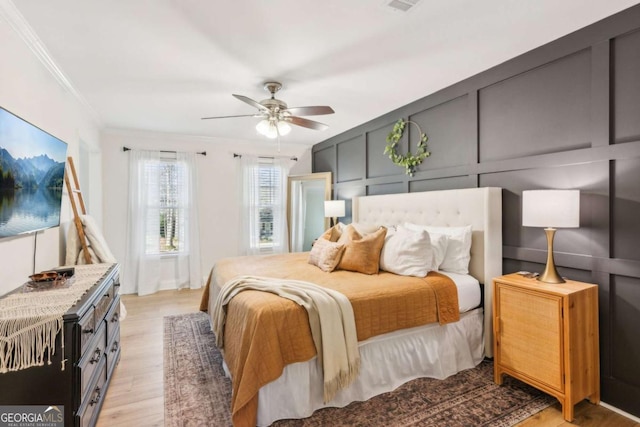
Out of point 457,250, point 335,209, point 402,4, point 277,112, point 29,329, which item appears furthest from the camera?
point 335,209

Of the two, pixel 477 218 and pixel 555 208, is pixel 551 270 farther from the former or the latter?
pixel 477 218

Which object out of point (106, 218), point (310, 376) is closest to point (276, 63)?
point (310, 376)

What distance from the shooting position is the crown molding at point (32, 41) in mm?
1913

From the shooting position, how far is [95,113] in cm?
399

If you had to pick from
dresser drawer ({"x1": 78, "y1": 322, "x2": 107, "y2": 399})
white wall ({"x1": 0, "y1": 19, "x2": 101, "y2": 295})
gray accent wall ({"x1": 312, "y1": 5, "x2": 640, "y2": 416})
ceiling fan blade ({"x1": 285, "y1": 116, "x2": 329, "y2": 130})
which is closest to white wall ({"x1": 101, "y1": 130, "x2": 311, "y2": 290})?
white wall ({"x1": 0, "y1": 19, "x2": 101, "y2": 295})

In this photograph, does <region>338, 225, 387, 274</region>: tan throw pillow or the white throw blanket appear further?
<region>338, 225, 387, 274</region>: tan throw pillow

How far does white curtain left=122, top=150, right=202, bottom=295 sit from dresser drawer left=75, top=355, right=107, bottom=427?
9.92ft

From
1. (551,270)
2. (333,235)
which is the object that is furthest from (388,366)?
(333,235)

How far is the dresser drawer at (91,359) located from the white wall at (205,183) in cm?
321

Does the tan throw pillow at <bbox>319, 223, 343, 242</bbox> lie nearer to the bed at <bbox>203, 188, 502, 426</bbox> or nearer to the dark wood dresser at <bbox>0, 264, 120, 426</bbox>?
the bed at <bbox>203, 188, 502, 426</bbox>

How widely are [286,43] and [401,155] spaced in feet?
6.97

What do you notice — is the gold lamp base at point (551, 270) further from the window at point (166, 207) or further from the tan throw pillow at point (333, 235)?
the window at point (166, 207)

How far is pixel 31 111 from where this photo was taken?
2.32 metres

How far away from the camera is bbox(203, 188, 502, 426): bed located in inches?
78.2
